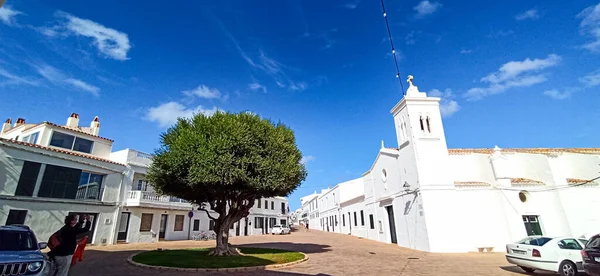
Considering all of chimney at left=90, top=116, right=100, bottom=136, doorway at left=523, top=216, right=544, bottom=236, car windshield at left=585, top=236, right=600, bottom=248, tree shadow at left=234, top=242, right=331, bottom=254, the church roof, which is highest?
chimney at left=90, top=116, right=100, bottom=136

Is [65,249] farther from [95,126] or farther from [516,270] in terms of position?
[95,126]

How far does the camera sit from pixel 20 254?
643 centimetres

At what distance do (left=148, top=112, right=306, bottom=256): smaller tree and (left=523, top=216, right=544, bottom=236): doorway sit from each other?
1584 cm

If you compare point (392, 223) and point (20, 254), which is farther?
point (392, 223)

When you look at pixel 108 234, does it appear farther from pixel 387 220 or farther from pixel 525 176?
pixel 525 176

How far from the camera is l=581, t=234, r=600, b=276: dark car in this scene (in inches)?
311

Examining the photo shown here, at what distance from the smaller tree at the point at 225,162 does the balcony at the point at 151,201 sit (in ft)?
30.6

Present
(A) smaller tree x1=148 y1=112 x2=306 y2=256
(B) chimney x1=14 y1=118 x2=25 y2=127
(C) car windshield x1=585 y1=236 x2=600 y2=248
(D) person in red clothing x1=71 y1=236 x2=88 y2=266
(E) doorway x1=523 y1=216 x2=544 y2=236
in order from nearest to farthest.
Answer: (D) person in red clothing x1=71 y1=236 x2=88 y2=266 < (C) car windshield x1=585 y1=236 x2=600 y2=248 < (A) smaller tree x1=148 y1=112 x2=306 y2=256 < (E) doorway x1=523 y1=216 x2=544 y2=236 < (B) chimney x1=14 y1=118 x2=25 y2=127

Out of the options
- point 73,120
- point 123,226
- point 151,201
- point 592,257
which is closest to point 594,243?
point 592,257

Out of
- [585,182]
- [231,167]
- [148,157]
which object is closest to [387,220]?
[585,182]

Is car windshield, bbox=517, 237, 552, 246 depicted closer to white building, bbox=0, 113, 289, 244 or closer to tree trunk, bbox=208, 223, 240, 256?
tree trunk, bbox=208, 223, 240, 256

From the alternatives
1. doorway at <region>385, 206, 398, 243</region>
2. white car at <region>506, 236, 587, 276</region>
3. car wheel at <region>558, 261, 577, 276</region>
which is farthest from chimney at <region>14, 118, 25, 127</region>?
car wheel at <region>558, 261, 577, 276</region>

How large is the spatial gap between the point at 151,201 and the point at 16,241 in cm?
1961

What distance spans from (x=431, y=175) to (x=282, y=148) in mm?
10829
